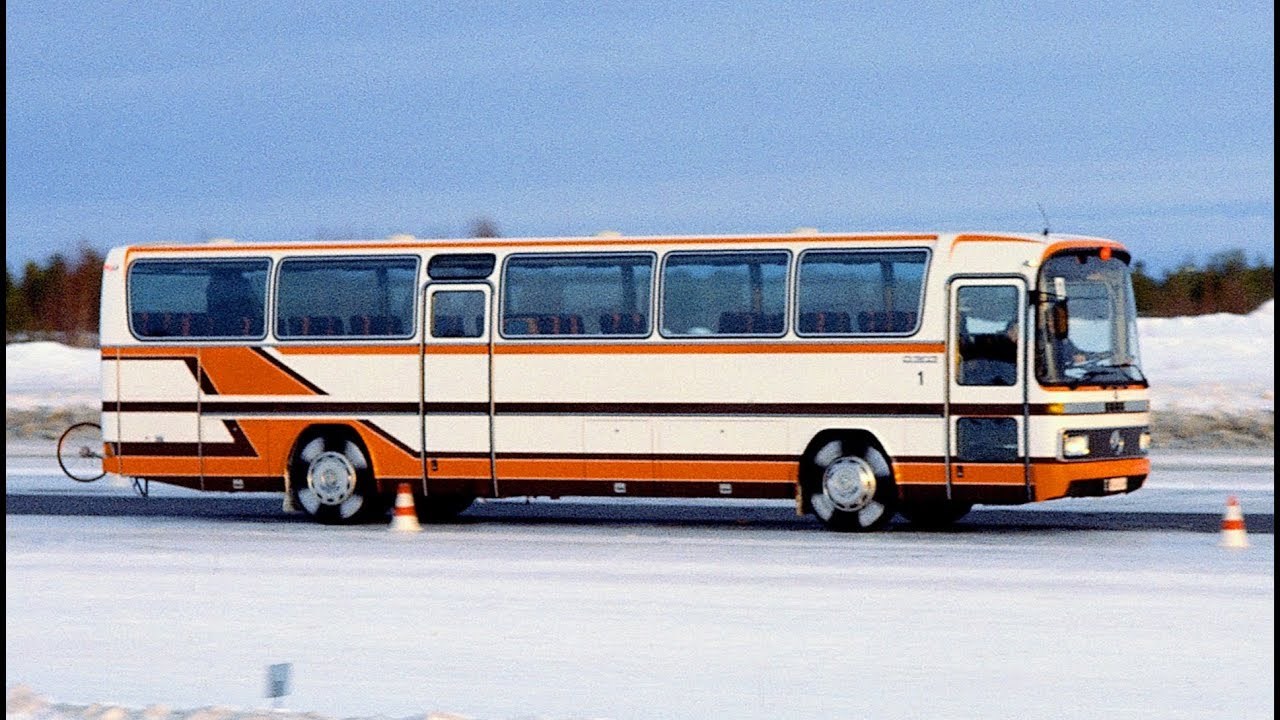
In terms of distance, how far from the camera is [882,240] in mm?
19766

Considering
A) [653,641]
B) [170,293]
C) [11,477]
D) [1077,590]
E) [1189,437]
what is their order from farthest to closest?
[1189,437] → [11,477] → [170,293] → [1077,590] → [653,641]

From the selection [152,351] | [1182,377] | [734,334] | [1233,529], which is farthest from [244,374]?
[1182,377]

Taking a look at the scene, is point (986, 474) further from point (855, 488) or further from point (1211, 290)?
point (1211, 290)

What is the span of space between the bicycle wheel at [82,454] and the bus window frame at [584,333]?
6.18 m

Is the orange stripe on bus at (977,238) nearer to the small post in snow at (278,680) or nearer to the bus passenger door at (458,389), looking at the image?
the bus passenger door at (458,389)

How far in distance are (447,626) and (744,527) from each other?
7.49 meters

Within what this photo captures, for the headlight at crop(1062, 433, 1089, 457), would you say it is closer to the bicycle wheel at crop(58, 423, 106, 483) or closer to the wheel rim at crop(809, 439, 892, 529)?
the wheel rim at crop(809, 439, 892, 529)

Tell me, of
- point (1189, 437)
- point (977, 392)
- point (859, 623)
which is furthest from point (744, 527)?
point (1189, 437)

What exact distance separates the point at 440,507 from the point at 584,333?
3018 millimetres

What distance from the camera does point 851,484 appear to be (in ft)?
64.6

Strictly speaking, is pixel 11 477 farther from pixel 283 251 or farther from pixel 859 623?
pixel 859 623

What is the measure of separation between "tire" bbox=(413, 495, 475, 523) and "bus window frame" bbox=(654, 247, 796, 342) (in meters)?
3.20

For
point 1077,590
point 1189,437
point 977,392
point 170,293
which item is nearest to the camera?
point 1077,590

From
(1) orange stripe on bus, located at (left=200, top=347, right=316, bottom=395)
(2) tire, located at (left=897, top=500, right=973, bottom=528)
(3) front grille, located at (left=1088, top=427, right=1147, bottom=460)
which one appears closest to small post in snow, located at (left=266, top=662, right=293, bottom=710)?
(3) front grille, located at (left=1088, top=427, right=1147, bottom=460)
